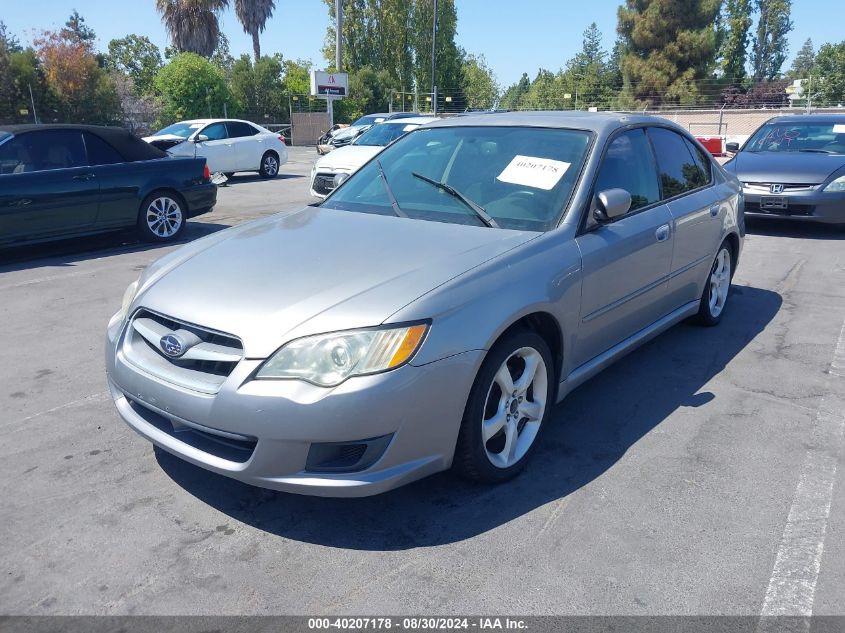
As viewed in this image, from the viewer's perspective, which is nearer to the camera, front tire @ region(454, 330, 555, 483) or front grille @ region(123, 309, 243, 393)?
front grille @ region(123, 309, 243, 393)

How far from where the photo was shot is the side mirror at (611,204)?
367 cm

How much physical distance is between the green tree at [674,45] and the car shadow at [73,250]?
4974cm

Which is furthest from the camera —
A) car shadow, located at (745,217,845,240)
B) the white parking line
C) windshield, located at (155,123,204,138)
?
windshield, located at (155,123,204,138)

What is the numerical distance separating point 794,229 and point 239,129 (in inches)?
490

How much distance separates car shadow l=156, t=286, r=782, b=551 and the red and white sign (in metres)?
30.8

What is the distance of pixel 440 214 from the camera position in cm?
379

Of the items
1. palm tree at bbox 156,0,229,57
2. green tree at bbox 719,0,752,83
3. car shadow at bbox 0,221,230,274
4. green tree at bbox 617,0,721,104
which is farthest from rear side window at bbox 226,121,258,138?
green tree at bbox 719,0,752,83

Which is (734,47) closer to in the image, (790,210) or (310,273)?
(790,210)

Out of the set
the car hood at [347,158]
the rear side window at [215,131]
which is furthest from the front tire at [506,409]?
the rear side window at [215,131]

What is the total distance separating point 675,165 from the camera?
488cm

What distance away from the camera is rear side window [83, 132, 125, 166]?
8.33 meters

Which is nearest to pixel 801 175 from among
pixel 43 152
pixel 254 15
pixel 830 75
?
pixel 43 152

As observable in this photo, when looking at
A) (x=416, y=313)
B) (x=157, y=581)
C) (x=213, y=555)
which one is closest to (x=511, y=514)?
(x=416, y=313)

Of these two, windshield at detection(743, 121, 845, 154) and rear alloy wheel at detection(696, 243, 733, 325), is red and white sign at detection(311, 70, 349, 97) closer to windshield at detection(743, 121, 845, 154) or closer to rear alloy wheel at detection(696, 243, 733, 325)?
windshield at detection(743, 121, 845, 154)
